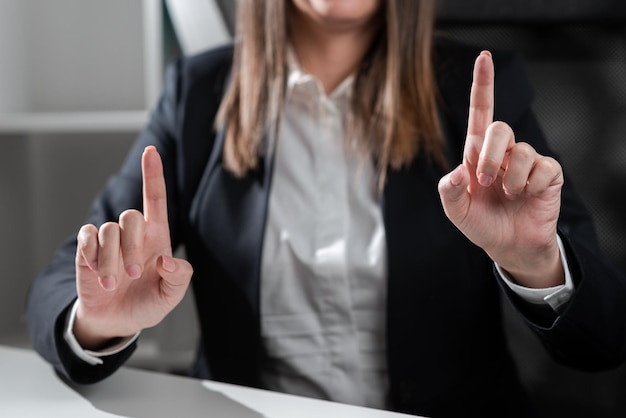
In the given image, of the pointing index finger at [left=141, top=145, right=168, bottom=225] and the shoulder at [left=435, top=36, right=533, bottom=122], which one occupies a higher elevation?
the shoulder at [left=435, top=36, right=533, bottom=122]

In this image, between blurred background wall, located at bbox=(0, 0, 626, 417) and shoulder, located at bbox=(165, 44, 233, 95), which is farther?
shoulder, located at bbox=(165, 44, 233, 95)

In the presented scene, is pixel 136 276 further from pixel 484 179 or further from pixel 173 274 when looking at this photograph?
pixel 484 179

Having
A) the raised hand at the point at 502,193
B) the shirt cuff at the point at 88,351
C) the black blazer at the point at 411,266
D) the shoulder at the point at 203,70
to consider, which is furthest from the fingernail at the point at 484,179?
the shoulder at the point at 203,70

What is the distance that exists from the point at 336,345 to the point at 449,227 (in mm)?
190

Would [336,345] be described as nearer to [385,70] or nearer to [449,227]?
[449,227]

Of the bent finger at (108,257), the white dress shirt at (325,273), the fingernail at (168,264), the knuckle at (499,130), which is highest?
the knuckle at (499,130)

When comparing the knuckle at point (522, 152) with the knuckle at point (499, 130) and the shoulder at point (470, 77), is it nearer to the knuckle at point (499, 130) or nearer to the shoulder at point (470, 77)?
the knuckle at point (499, 130)

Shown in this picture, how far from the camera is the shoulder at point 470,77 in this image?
85cm

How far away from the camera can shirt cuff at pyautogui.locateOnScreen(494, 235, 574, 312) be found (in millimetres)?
658

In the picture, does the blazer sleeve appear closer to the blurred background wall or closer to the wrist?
the blurred background wall

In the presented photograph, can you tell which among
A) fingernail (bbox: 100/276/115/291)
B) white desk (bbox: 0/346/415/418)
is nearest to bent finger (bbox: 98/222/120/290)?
fingernail (bbox: 100/276/115/291)

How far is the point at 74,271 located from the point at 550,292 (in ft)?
1.61

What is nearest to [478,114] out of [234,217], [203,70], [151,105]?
[234,217]

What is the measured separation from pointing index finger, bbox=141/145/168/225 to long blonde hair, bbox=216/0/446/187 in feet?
0.84
